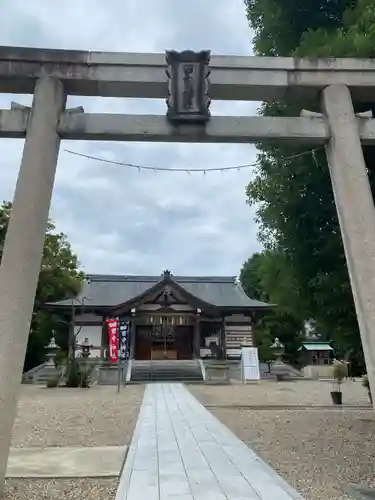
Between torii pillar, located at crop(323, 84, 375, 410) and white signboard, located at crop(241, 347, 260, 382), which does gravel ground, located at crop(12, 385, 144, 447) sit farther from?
white signboard, located at crop(241, 347, 260, 382)

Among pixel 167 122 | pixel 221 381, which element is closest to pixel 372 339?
pixel 167 122

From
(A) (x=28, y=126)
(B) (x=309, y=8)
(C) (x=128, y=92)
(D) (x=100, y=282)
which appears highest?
(D) (x=100, y=282)

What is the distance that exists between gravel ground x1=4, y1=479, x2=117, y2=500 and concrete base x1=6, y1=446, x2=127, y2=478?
8.5 inches

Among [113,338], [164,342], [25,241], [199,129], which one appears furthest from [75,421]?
[164,342]

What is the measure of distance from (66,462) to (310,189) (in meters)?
4.88

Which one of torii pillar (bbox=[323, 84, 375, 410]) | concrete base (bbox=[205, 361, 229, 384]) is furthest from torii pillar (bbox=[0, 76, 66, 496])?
concrete base (bbox=[205, 361, 229, 384])

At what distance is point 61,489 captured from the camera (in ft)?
15.2

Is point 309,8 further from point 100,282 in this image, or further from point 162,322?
point 100,282

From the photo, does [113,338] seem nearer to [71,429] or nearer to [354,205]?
[71,429]

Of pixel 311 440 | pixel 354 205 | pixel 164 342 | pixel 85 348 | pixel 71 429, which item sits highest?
pixel 164 342

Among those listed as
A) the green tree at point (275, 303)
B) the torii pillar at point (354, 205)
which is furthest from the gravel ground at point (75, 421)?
the torii pillar at point (354, 205)

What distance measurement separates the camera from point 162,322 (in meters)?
26.8

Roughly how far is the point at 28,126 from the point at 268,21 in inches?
168

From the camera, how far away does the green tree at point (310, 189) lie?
20.9ft
